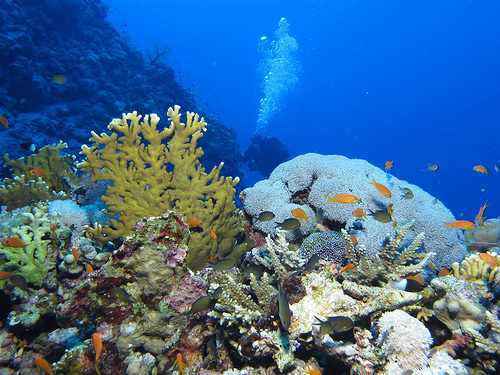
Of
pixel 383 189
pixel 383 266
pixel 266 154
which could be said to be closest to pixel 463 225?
pixel 383 189

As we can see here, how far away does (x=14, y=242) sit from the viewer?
282cm

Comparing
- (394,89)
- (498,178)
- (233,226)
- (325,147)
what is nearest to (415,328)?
(233,226)

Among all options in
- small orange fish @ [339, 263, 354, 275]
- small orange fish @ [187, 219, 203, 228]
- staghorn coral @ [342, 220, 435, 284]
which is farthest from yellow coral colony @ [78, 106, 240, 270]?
staghorn coral @ [342, 220, 435, 284]

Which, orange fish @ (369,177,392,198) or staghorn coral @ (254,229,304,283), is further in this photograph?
orange fish @ (369,177,392,198)

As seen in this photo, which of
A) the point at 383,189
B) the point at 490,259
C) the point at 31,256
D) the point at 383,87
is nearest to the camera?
the point at 31,256

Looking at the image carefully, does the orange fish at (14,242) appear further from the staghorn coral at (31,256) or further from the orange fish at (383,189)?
the orange fish at (383,189)

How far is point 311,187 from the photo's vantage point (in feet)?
16.0

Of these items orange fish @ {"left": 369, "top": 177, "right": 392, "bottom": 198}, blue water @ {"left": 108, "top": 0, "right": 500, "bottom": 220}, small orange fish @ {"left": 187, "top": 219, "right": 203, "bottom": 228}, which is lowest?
small orange fish @ {"left": 187, "top": 219, "right": 203, "bottom": 228}

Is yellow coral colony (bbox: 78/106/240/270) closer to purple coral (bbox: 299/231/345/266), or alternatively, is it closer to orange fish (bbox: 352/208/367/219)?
purple coral (bbox: 299/231/345/266)

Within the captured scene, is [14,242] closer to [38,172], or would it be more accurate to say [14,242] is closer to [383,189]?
[38,172]

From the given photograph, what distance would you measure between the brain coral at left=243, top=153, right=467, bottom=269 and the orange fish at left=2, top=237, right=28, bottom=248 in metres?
3.42

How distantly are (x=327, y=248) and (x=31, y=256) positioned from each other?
4054 millimetres

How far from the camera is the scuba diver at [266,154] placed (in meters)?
21.2

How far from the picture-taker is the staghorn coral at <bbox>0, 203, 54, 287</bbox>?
9.31ft
